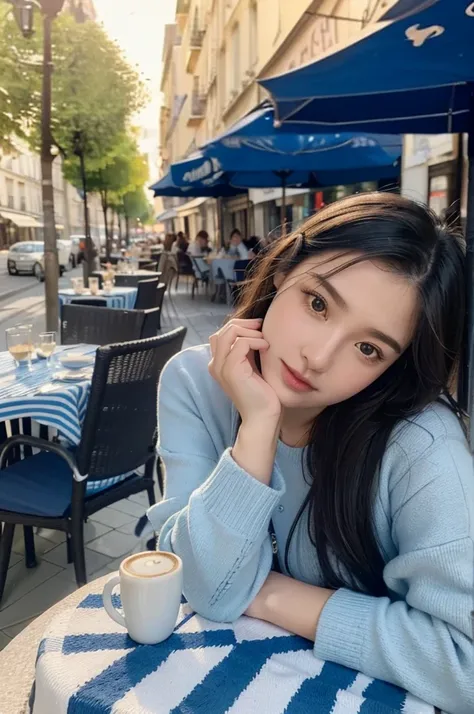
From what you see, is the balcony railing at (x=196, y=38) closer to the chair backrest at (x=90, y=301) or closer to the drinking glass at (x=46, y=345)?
the chair backrest at (x=90, y=301)

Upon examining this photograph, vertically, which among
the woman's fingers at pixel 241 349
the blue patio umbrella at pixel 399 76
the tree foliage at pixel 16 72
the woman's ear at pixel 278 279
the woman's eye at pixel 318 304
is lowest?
the woman's fingers at pixel 241 349

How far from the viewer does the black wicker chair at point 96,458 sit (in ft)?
8.08

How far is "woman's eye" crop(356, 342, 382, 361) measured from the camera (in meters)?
1.06

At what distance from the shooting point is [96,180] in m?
20.5

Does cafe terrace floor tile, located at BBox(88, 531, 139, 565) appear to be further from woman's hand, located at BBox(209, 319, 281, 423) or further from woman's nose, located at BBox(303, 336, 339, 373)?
woman's nose, located at BBox(303, 336, 339, 373)

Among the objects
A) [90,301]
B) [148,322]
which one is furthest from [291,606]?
[90,301]

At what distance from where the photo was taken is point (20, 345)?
3.17 metres

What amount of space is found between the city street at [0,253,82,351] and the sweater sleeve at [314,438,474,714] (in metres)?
6.83

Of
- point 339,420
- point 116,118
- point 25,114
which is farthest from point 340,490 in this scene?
point 116,118

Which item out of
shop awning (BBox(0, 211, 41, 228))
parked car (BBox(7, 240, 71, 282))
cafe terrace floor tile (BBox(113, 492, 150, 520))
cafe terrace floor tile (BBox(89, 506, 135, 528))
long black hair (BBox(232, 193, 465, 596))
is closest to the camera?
long black hair (BBox(232, 193, 465, 596))

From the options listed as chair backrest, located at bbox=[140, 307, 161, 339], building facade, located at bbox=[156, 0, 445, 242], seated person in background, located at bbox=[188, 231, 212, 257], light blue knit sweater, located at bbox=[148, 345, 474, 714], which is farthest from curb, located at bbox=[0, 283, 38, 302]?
light blue knit sweater, located at bbox=[148, 345, 474, 714]

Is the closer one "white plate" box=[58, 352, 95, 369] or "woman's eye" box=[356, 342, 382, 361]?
"woman's eye" box=[356, 342, 382, 361]

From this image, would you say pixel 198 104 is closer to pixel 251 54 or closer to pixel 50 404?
pixel 251 54

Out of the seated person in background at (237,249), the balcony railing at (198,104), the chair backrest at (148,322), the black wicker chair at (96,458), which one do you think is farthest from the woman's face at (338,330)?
the balcony railing at (198,104)
